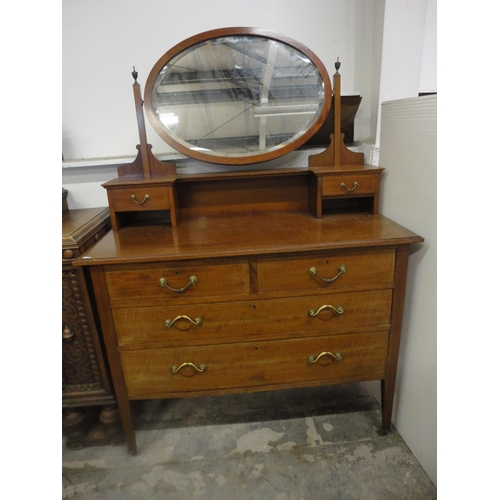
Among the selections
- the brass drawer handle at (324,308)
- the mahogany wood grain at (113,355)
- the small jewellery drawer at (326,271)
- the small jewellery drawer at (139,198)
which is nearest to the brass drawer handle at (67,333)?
the mahogany wood grain at (113,355)

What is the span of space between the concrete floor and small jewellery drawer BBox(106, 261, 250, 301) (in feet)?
2.35

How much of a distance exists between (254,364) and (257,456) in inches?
16.6

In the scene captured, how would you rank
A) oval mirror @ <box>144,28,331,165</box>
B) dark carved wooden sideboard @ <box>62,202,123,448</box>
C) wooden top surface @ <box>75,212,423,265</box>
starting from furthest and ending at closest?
oval mirror @ <box>144,28,331,165</box>
dark carved wooden sideboard @ <box>62,202,123,448</box>
wooden top surface @ <box>75,212,423,265</box>

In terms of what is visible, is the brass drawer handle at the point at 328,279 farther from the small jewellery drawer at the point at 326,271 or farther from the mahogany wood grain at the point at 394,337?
the mahogany wood grain at the point at 394,337

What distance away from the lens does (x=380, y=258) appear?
117 cm

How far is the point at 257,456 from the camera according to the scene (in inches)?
54.4

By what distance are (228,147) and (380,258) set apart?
745 mm

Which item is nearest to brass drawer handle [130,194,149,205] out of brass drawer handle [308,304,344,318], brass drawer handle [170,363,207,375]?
brass drawer handle [170,363,207,375]

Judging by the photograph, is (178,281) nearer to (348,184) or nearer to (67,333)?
(67,333)

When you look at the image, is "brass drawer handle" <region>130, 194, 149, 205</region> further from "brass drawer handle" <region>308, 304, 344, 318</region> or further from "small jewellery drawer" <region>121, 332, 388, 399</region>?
"brass drawer handle" <region>308, 304, 344, 318</region>

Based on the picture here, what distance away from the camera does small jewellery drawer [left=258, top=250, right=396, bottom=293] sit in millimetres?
1148

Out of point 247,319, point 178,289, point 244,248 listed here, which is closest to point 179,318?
point 178,289

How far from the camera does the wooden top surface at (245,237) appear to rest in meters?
1.11

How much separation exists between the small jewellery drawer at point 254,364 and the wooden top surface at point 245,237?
1.18 ft
